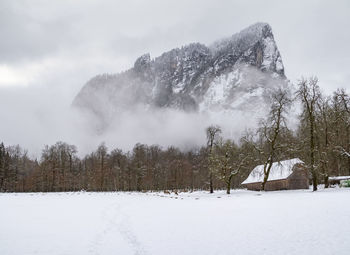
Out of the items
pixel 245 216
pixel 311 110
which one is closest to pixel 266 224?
pixel 245 216

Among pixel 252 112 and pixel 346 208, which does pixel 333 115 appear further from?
pixel 252 112

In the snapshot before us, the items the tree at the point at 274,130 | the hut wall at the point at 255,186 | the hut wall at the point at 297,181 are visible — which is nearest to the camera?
the tree at the point at 274,130

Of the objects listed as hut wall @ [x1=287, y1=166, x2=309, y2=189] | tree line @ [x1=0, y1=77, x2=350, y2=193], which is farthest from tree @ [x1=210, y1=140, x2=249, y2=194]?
hut wall @ [x1=287, y1=166, x2=309, y2=189]

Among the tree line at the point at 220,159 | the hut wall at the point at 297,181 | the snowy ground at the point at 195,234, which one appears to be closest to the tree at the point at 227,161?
the tree line at the point at 220,159

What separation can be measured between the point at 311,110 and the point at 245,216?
1877 cm

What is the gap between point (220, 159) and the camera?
42312 millimetres

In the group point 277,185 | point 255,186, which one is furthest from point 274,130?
point 255,186

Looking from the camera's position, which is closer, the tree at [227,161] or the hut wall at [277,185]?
the tree at [227,161]

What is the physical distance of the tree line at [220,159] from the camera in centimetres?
3077

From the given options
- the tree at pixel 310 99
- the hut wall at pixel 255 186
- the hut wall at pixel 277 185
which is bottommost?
the hut wall at pixel 255 186

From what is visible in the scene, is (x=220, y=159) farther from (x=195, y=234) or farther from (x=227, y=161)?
(x=195, y=234)

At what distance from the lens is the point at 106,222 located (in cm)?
1606

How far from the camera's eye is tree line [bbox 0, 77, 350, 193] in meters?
30.8

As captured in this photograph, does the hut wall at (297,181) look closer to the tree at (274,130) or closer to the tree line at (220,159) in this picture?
the tree line at (220,159)
